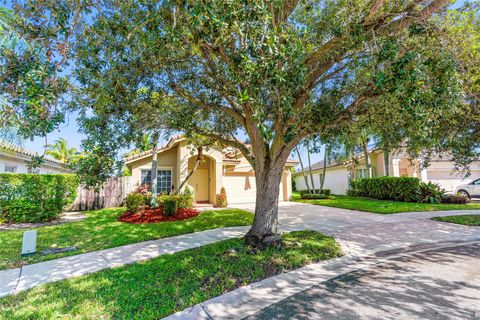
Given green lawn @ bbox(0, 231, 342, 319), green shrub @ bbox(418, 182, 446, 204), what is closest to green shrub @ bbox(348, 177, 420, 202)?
green shrub @ bbox(418, 182, 446, 204)

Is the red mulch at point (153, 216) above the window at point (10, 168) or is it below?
below

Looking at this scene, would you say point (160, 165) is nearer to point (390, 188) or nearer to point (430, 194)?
point (390, 188)

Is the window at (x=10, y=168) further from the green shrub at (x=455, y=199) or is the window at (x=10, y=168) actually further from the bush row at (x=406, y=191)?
the green shrub at (x=455, y=199)

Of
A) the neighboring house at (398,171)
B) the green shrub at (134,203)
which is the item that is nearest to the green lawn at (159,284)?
the green shrub at (134,203)

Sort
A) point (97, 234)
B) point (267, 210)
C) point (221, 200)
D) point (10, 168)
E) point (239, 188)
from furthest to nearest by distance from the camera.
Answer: point (239, 188) → point (221, 200) → point (10, 168) → point (97, 234) → point (267, 210)

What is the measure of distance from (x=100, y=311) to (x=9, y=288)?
2.29 meters

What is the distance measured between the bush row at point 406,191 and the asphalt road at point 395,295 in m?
12.6

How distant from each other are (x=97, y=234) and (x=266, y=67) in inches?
312

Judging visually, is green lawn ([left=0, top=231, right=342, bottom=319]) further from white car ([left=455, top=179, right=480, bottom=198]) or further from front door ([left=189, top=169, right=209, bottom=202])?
white car ([left=455, top=179, right=480, bottom=198])

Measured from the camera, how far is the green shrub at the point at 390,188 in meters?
16.5

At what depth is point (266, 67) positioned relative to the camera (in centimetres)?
350

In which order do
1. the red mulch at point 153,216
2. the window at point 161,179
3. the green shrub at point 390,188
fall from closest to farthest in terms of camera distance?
the red mulch at point 153,216 < the window at point 161,179 < the green shrub at point 390,188

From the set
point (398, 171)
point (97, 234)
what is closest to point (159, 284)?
point (97, 234)

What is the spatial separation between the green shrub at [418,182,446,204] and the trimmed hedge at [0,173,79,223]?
20.5 meters
